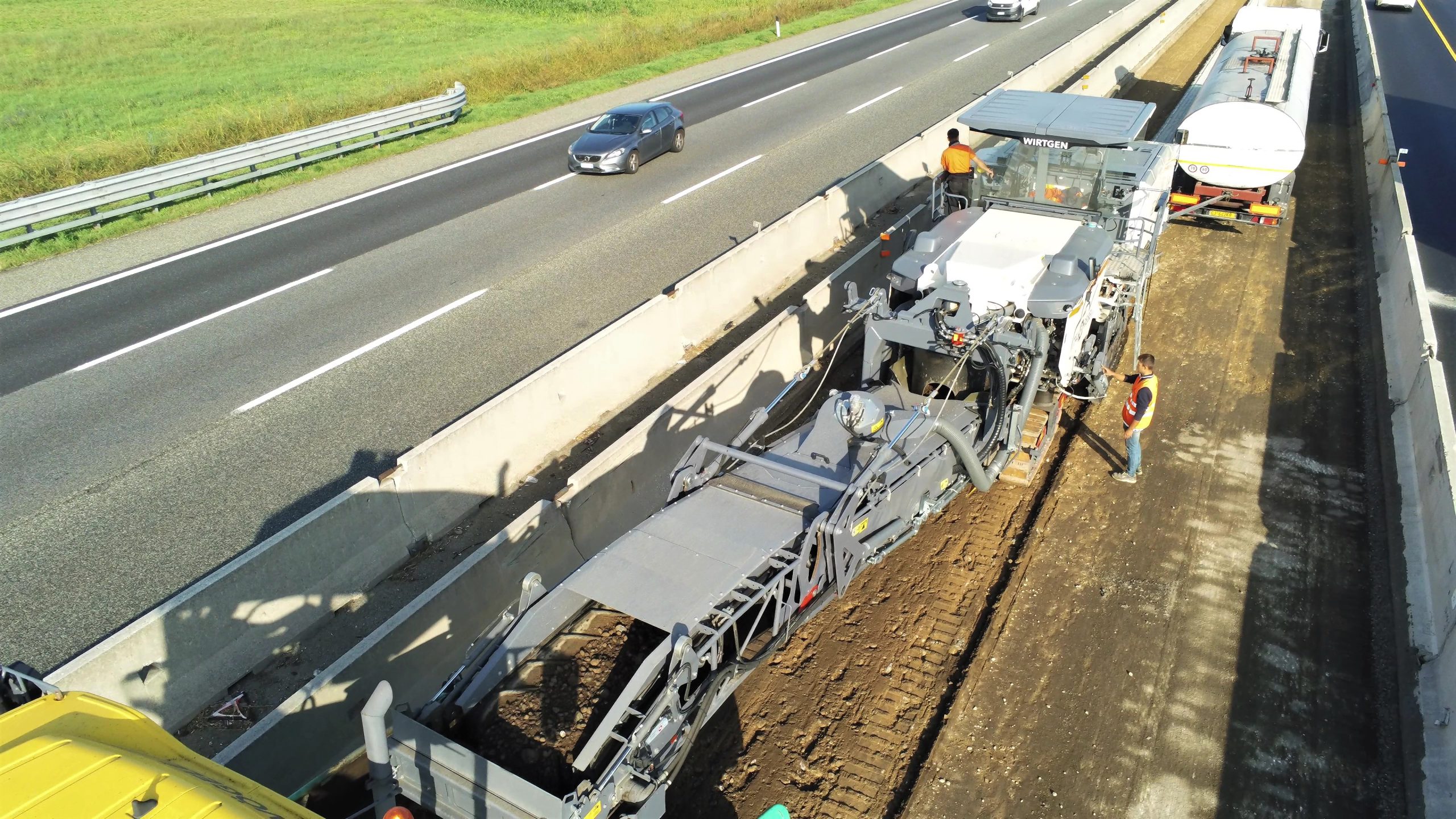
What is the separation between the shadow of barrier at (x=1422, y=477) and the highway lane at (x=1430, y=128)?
120cm

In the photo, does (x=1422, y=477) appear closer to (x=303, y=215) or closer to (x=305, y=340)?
(x=305, y=340)

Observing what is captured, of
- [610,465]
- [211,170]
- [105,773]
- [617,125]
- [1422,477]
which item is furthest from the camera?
[617,125]

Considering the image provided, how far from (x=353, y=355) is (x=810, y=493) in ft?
26.9

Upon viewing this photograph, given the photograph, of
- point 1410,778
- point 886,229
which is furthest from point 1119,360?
point 1410,778

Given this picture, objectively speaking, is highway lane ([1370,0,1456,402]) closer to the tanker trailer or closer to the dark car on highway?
the tanker trailer

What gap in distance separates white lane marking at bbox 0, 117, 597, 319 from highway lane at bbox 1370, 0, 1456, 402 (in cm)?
1993

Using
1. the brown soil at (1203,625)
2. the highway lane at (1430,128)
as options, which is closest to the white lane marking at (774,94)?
the highway lane at (1430,128)

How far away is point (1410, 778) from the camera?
21.4ft

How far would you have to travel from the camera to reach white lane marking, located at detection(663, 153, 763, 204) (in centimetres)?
1881

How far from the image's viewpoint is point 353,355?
12.7m

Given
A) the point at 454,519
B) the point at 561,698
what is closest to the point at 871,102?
the point at 454,519

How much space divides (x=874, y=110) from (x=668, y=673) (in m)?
22.3

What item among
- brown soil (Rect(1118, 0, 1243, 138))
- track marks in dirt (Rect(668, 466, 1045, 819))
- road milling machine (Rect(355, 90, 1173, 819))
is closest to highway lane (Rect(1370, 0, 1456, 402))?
brown soil (Rect(1118, 0, 1243, 138))

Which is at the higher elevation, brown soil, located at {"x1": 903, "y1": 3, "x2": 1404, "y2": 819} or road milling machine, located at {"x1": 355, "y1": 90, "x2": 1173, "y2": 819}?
road milling machine, located at {"x1": 355, "y1": 90, "x2": 1173, "y2": 819}
